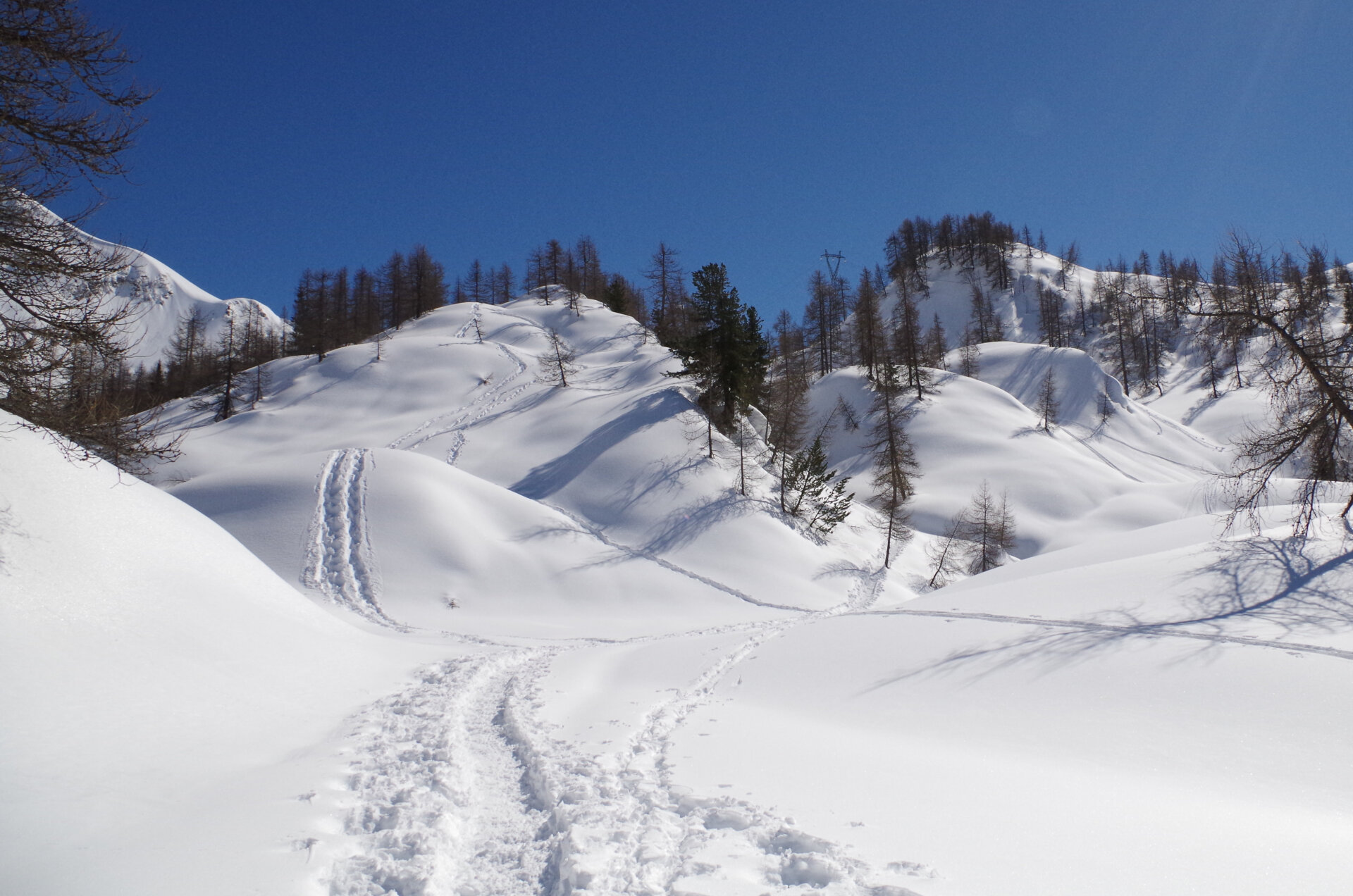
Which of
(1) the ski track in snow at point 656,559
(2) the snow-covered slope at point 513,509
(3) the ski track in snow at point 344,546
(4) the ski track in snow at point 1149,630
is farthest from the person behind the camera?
(1) the ski track in snow at point 656,559

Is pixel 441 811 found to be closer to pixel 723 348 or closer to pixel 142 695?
pixel 142 695

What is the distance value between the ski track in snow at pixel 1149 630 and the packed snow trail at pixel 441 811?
8.33 m

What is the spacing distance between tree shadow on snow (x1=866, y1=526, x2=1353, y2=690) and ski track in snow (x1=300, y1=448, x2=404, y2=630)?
1510cm

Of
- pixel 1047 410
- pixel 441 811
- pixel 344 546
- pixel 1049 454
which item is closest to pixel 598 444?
pixel 344 546

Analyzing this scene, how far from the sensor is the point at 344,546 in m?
21.4

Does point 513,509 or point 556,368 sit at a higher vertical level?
point 556,368

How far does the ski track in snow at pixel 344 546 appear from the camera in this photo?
19078mm

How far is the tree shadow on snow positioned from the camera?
815 centimetres

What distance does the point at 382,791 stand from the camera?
18.6 feet

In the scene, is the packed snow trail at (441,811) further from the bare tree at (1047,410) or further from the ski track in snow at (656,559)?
the bare tree at (1047,410)

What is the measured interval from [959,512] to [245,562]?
38.5 metres

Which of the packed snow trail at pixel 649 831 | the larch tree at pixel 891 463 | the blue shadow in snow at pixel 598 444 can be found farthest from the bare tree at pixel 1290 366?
the blue shadow in snow at pixel 598 444

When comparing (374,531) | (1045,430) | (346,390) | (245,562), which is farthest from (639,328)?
(245,562)

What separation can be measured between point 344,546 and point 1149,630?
891 inches
